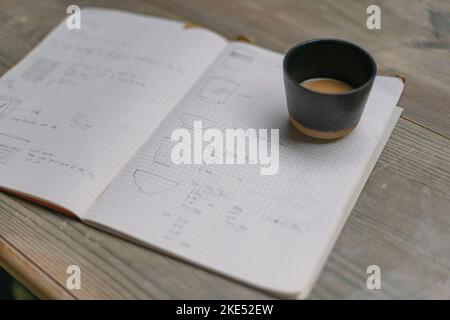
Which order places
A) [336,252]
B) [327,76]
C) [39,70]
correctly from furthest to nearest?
1. [39,70]
2. [327,76]
3. [336,252]

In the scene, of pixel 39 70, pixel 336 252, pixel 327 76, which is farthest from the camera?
pixel 39 70

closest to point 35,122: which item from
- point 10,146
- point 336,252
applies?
point 10,146

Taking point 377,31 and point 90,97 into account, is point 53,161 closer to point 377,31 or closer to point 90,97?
point 90,97

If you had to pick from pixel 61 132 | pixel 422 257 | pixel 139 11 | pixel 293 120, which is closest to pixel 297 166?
pixel 293 120

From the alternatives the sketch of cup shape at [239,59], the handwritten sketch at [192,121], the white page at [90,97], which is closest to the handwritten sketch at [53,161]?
the white page at [90,97]

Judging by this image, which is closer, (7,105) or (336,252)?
(336,252)

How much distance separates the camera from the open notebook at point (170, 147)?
1.82ft

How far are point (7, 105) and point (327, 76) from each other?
44cm

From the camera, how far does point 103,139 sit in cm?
66

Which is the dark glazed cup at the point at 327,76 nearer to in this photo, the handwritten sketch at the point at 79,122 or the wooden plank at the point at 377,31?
the wooden plank at the point at 377,31

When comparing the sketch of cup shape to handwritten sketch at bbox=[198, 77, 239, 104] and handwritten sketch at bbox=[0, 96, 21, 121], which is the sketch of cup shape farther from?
handwritten sketch at bbox=[0, 96, 21, 121]

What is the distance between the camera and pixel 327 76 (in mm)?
669

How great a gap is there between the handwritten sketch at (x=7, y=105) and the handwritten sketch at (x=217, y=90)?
0.86ft

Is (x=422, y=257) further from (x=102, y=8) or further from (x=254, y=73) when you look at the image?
(x=102, y=8)
